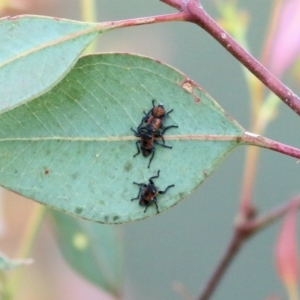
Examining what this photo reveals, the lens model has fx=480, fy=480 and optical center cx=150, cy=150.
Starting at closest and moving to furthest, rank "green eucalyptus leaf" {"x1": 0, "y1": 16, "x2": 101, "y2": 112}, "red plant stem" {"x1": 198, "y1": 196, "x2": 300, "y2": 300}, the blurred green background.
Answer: "green eucalyptus leaf" {"x1": 0, "y1": 16, "x2": 101, "y2": 112}, "red plant stem" {"x1": 198, "y1": 196, "x2": 300, "y2": 300}, the blurred green background

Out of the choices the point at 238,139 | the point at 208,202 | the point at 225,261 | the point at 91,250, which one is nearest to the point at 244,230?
the point at 225,261

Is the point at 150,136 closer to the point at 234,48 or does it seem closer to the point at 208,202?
the point at 234,48

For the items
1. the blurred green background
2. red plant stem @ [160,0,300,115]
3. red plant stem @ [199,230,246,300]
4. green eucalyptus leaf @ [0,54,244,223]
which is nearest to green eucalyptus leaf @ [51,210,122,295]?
red plant stem @ [199,230,246,300]

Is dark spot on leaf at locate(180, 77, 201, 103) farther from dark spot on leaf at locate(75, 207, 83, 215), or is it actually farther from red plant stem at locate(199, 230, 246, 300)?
red plant stem at locate(199, 230, 246, 300)

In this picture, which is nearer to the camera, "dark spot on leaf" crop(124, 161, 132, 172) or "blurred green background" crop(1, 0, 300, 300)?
"dark spot on leaf" crop(124, 161, 132, 172)

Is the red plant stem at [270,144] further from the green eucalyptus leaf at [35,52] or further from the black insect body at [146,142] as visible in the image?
the green eucalyptus leaf at [35,52]

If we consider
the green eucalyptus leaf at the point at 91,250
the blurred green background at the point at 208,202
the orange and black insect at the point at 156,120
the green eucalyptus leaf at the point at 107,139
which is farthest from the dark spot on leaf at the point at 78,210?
the blurred green background at the point at 208,202
